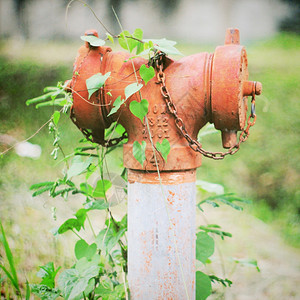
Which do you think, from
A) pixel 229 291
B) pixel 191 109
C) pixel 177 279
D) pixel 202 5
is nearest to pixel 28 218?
pixel 229 291

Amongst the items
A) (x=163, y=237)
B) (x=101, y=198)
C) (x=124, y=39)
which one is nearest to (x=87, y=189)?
(x=101, y=198)

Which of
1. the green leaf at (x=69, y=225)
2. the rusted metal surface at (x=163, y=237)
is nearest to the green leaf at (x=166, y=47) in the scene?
the rusted metal surface at (x=163, y=237)

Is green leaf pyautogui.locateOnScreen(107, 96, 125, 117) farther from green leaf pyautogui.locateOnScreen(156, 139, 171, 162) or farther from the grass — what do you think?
the grass

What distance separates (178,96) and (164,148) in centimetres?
20

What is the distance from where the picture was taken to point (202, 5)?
3.48 metres

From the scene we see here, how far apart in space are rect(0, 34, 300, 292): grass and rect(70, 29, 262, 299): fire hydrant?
1.65 metres

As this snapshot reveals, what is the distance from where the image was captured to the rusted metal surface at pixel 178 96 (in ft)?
4.10

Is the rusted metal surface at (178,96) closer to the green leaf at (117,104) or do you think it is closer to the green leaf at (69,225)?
the green leaf at (117,104)

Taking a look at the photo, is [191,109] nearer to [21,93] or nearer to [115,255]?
[115,255]

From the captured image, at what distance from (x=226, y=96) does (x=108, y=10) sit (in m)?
2.31

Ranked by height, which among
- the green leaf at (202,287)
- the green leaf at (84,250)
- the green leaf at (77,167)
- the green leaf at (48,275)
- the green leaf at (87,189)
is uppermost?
the green leaf at (77,167)

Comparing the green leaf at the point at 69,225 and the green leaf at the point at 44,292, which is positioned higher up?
the green leaf at the point at 69,225

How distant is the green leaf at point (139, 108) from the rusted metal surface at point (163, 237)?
24 cm

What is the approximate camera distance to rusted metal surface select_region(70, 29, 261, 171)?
125 cm
